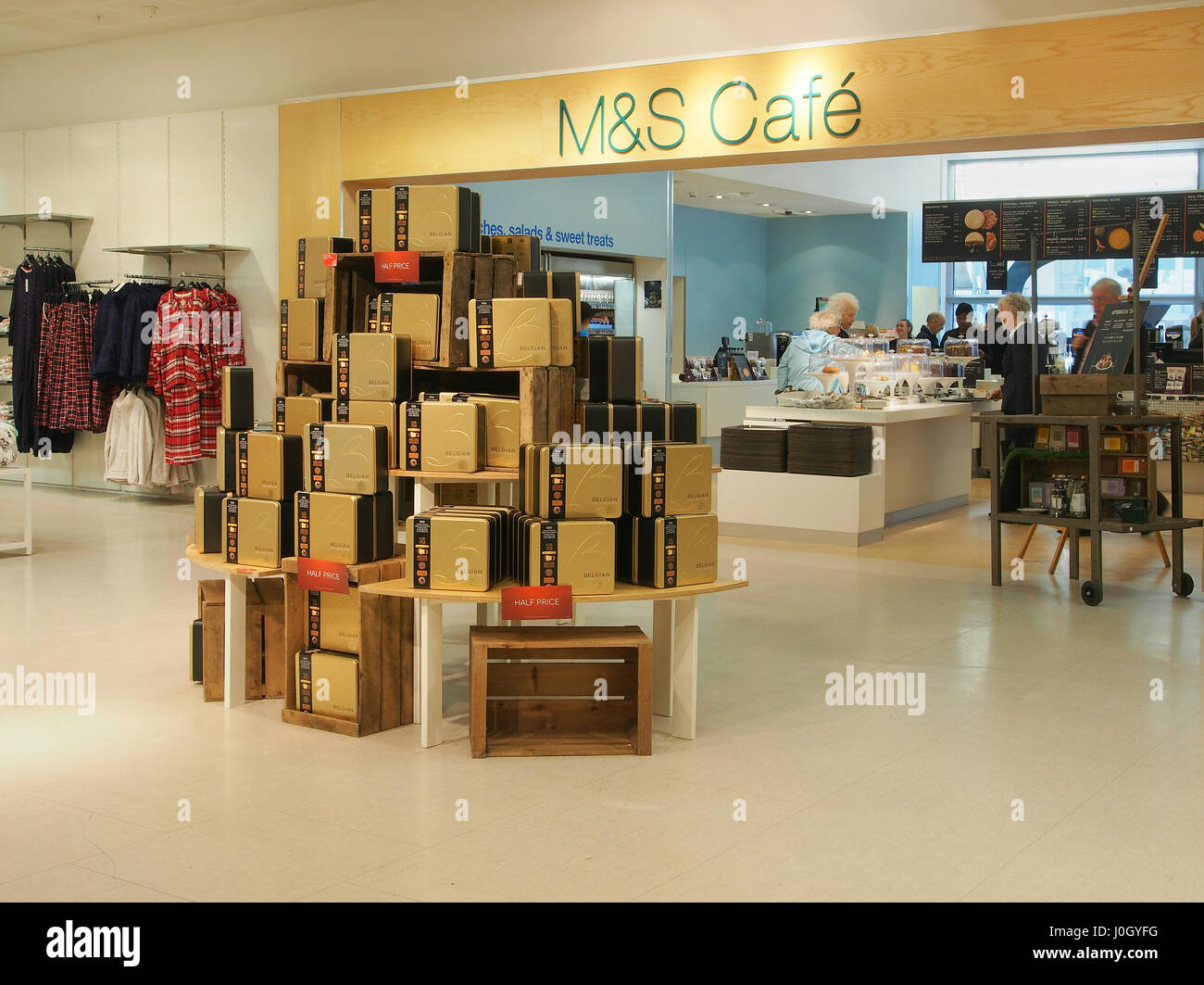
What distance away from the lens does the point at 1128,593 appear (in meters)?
6.84

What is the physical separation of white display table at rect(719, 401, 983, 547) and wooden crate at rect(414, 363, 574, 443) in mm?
3884

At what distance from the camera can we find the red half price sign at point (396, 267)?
4.79 metres

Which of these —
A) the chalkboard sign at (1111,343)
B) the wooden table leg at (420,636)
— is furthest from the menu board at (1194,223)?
the wooden table leg at (420,636)

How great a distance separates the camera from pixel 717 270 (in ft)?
60.3

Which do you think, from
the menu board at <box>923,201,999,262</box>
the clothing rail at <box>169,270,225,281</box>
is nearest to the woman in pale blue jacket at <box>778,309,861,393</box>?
the clothing rail at <box>169,270,225,281</box>

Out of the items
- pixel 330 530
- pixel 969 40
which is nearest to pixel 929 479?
pixel 969 40

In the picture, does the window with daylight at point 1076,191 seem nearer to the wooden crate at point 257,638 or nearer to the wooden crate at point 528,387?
the wooden crate at point 528,387

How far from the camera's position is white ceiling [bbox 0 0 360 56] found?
368 inches

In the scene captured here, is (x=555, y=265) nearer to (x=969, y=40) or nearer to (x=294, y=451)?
(x=969, y=40)

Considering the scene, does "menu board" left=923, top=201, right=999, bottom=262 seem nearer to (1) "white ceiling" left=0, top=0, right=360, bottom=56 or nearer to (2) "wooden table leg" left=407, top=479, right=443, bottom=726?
(1) "white ceiling" left=0, top=0, right=360, bottom=56

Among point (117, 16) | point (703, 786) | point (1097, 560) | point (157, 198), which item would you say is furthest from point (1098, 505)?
point (117, 16)

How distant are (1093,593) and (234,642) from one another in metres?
4.29

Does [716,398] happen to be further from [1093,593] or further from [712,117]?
[1093,593]

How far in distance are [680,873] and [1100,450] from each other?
4670mm
